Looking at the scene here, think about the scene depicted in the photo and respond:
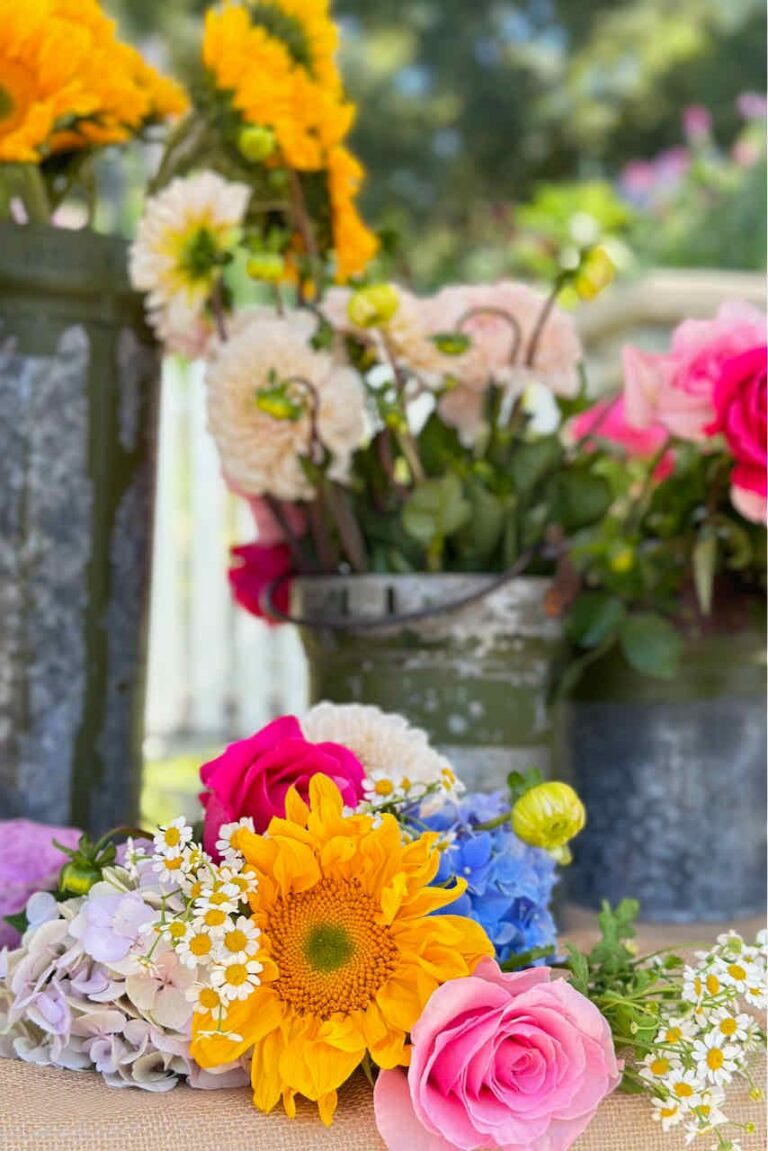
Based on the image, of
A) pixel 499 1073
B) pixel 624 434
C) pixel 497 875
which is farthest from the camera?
pixel 624 434

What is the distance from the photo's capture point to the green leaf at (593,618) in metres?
0.96

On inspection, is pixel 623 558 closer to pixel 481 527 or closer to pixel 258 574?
pixel 481 527

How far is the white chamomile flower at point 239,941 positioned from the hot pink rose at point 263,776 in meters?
0.07

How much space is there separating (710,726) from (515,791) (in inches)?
15.0

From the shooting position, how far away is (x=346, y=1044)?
21.2 inches

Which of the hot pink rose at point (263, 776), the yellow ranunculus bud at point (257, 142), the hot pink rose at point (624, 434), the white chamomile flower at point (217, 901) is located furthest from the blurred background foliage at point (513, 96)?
the white chamomile flower at point (217, 901)

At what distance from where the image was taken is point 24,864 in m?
0.74

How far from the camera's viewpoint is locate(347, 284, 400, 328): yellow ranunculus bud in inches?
32.5

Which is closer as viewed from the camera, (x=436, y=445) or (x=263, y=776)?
(x=263, y=776)

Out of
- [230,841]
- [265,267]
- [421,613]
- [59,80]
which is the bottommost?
[230,841]

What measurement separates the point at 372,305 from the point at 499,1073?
0.49 metres

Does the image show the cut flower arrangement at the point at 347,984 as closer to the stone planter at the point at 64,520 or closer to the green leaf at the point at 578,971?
the green leaf at the point at 578,971

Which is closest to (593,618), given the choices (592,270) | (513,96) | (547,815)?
(592,270)

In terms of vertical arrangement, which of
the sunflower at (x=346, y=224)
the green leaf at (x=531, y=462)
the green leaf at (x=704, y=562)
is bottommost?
the green leaf at (x=704, y=562)
